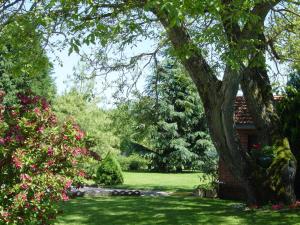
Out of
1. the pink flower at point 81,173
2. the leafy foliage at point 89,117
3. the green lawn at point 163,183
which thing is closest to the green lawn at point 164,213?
the pink flower at point 81,173

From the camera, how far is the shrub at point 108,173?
26.3 metres

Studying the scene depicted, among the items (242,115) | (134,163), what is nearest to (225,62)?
(242,115)

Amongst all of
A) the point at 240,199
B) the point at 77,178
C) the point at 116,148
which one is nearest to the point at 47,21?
the point at 77,178

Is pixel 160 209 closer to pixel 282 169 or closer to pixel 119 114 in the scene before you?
pixel 282 169

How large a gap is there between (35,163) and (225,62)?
5118 mm

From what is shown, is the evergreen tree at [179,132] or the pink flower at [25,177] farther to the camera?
the evergreen tree at [179,132]

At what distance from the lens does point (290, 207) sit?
1391 cm

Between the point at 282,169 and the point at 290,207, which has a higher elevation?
the point at 282,169

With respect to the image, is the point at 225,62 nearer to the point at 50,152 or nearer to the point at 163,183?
the point at 50,152

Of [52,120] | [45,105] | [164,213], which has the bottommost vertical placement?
[164,213]

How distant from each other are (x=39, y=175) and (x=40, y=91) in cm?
4472

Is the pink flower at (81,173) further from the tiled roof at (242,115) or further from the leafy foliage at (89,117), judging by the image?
the leafy foliage at (89,117)

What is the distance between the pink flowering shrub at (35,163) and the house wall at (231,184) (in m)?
12.5

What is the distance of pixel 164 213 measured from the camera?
14.3m
